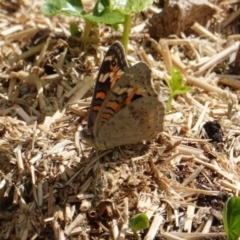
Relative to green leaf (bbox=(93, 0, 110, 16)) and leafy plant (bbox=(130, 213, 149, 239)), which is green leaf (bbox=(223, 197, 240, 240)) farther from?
green leaf (bbox=(93, 0, 110, 16))

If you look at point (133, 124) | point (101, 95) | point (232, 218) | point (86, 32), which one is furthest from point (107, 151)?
point (86, 32)

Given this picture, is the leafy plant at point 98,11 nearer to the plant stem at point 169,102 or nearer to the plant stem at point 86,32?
the plant stem at point 86,32

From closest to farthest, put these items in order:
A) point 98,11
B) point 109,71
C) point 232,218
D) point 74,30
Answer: point 232,218
point 109,71
point 98,11
point 74,30

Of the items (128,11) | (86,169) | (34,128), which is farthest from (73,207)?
(128,11)

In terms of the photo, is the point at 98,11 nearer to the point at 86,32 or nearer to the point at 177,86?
the point at 86,32

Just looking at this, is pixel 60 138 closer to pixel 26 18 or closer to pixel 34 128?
pixel 34 128

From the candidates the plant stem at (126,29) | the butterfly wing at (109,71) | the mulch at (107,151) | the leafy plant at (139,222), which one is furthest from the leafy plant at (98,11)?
the leafy plant at (139,222)
